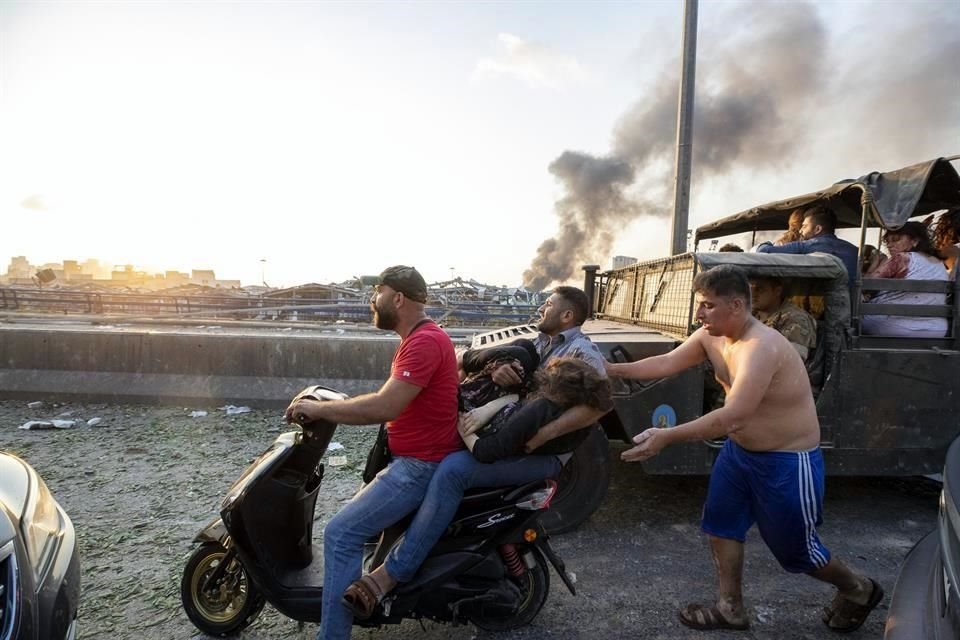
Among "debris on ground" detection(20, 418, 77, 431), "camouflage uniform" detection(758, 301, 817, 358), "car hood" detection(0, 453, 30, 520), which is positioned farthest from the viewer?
"debris on ground" detection(20, 418, 77, 431)

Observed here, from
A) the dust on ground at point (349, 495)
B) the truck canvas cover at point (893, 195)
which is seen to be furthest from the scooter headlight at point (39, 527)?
the truck canvas cover at point (893, 195)

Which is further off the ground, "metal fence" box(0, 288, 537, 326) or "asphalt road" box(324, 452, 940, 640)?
"metal fence" box(0, 288, 537, 326)

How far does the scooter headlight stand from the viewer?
1847 mm

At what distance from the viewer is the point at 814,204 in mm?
5008

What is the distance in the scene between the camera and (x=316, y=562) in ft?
8.58

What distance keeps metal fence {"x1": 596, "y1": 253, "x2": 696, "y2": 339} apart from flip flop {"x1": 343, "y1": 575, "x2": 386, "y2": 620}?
8.88 feet

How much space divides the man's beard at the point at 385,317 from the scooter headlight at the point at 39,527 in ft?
4.71

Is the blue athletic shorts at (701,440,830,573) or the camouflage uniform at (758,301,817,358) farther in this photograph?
the camouflage uniform at (758,301,817,358)

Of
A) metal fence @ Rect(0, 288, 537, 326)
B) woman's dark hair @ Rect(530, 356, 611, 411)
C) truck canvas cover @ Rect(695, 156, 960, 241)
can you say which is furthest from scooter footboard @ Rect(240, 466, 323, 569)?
metal fence @ Rect(0, 288, 537, 326)

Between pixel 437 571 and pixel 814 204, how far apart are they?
4.83 m

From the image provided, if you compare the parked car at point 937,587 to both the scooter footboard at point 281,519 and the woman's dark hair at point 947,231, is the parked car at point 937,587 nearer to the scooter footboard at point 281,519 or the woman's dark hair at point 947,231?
the scooter footboard at point 281,519

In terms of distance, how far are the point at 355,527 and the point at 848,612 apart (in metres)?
2.40

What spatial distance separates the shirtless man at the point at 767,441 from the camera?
232 centimetres

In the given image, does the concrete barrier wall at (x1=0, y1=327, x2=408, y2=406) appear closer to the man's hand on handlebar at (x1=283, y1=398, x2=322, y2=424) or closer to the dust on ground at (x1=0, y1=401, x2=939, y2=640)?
the dust on ground at (x1=0, y1=401, x2=939, y2=640)
